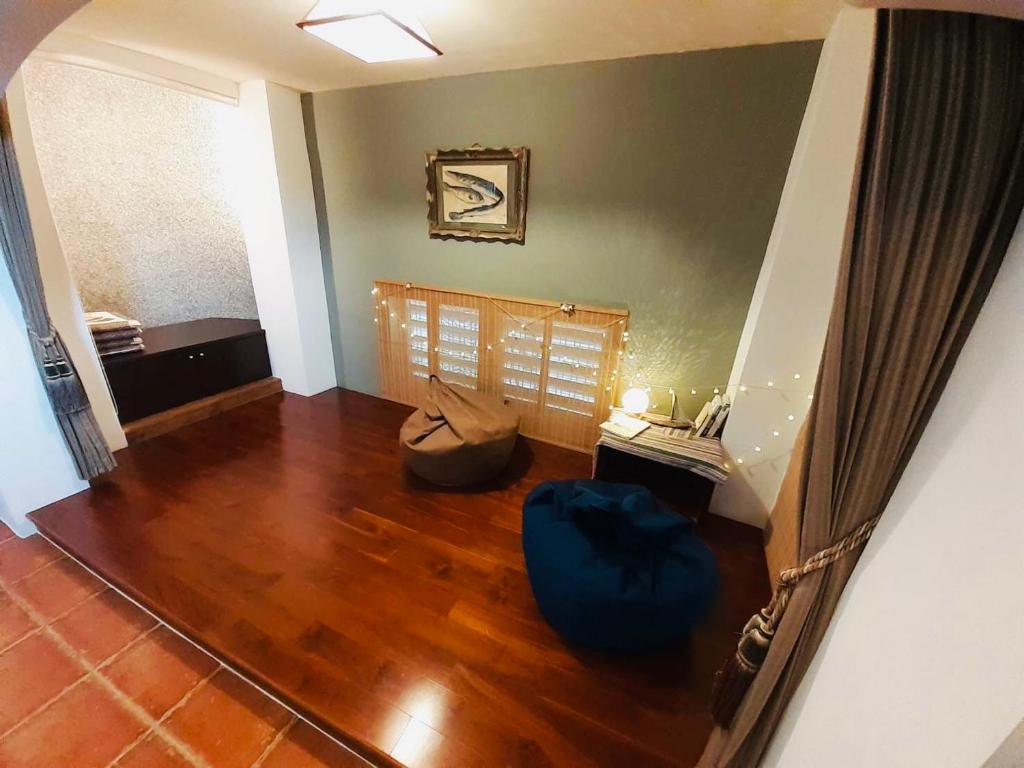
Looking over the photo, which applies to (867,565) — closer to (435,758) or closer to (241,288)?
(435,758)

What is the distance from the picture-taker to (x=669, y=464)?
196cm

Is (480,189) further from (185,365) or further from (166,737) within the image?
(166,737)

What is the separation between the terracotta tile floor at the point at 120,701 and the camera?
121 cm

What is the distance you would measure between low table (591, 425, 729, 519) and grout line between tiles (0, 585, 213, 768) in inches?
71.4

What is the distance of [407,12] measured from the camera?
60.4 inches

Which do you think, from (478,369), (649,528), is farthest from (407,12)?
(649,528)

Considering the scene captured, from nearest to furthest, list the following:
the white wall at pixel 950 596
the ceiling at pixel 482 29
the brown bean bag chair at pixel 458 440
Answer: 1. the white wall at pixel 950 596
2. the ceiling at pixel 482 29
3. the brown bean bag chair at pixel 458 440

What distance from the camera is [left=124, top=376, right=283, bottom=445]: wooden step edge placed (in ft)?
8.47

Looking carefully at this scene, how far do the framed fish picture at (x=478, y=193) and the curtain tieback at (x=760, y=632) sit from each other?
6.79 ft

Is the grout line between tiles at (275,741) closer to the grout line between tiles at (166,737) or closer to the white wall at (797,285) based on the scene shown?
the grout line between tiles at (166,737)

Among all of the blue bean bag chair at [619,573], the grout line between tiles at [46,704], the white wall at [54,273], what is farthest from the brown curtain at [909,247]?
the white wall at [54,273]

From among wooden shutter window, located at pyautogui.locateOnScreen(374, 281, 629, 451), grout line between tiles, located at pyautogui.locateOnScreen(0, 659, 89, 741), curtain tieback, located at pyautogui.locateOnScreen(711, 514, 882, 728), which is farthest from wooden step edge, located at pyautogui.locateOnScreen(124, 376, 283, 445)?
curtain tieback, located at pyautogui.locateOnScreen(711, 514, 882, 728)

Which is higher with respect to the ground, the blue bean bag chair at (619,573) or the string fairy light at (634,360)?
the string fairy light at (634,360)

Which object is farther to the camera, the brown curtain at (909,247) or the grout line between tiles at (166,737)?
the grout line between tiles at (166,737)
